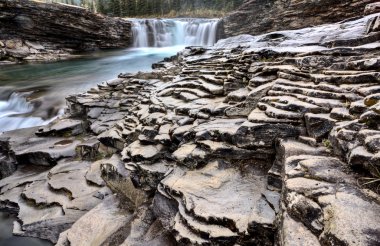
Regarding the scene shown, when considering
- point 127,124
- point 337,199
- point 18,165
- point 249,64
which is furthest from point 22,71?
point 337,199

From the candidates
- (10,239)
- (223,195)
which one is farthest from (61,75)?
(223,195)

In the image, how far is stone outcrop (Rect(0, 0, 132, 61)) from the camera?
90.2ft

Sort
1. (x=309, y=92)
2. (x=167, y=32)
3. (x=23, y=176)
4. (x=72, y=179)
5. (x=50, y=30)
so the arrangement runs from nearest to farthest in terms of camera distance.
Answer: (x=309, y=92)
(x=72, y=179)
(x=23, y=176)
(x=50, y=30)
(x=167, y=32)

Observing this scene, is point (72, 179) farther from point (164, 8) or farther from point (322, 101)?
point (164, 8)

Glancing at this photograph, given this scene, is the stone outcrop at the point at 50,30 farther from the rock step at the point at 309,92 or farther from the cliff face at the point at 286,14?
→ the rock step at the point at 309,92

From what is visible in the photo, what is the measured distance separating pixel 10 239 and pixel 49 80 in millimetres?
14547

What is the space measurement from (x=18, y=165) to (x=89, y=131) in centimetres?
257

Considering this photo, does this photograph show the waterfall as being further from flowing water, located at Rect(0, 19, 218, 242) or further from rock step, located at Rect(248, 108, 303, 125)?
rock step, located at Rect(248, 108, 303, 125)

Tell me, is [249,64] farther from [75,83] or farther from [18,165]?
[75,83]

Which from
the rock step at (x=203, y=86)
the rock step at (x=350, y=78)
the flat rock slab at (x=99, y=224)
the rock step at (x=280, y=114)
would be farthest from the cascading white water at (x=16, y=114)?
the rock step at (x=350, y=78)

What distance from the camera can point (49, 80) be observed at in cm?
1908

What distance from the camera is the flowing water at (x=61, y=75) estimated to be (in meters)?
12.9

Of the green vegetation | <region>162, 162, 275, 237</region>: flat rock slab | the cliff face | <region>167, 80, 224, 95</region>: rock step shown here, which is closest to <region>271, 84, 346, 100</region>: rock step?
<region>162, 162, 275, 237</region>: flat rock slab

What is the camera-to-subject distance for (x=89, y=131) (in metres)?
10.8
